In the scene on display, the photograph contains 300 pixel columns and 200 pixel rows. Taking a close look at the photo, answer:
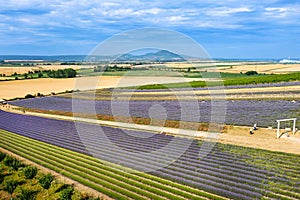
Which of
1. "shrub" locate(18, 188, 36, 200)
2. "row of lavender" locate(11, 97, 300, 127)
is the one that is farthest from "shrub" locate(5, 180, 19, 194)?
"row of lavender" locate(11, 97, 300, 127)

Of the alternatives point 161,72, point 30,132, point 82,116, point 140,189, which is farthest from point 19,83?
point 140,189

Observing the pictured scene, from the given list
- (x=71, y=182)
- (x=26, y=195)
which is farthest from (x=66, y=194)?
(x=71, y=182)

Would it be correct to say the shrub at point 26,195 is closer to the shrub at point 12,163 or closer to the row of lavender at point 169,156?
the shrub at point 12,163

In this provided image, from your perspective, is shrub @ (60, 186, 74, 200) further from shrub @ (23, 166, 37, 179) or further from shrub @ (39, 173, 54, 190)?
shrub @ (23, 166, 37, 179)

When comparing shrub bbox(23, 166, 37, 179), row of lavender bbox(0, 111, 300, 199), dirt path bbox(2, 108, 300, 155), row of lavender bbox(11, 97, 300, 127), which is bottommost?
shrub bbox(23, 166, 37, 179)

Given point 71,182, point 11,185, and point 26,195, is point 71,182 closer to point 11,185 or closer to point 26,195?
point 26,195

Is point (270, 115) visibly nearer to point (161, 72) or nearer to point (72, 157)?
point (72, 157)
